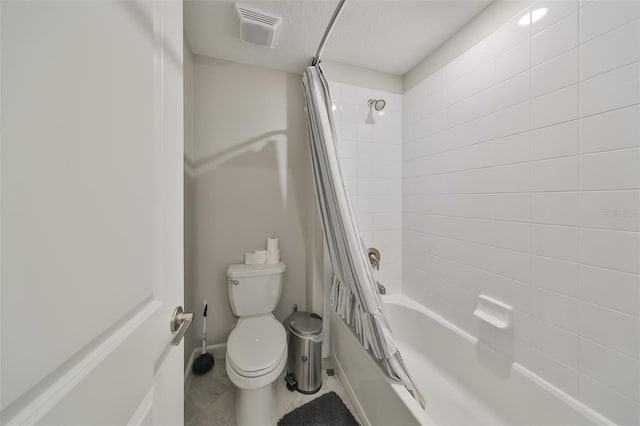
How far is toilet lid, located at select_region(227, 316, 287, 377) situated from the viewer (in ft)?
3.59

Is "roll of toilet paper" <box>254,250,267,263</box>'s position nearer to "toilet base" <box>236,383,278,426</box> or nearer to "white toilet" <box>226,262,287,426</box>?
"white toilet" <box>226,262,287,426</box>

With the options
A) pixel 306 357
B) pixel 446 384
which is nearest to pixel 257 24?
pixel 306 357

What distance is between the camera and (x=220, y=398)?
1.37m

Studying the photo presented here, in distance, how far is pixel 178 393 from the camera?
605 millimetres

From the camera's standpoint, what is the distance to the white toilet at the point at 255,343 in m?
1.10

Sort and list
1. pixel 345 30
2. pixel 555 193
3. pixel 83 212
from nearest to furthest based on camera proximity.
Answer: pixel 83 212 < pixel 555 193 < pixel 345 30

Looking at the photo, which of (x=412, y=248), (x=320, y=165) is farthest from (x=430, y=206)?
(x=320, y=165)

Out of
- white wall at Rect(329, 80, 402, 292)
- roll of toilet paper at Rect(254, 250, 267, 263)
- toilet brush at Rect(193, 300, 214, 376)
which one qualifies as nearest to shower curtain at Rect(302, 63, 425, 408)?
white wall at Rect(329, 80, 402, 292)

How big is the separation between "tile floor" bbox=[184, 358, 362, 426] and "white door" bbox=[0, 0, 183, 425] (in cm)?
105

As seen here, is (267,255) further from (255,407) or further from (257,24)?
(257,24)

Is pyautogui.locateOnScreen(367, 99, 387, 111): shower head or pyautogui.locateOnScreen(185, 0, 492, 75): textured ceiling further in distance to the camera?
pyautogui.locateOnScreen(367, 99, 387, 111): shower head

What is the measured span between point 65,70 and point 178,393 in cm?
75

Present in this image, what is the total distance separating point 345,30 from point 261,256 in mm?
1586

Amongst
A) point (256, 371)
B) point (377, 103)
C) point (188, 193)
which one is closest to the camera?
point (256, 371)
